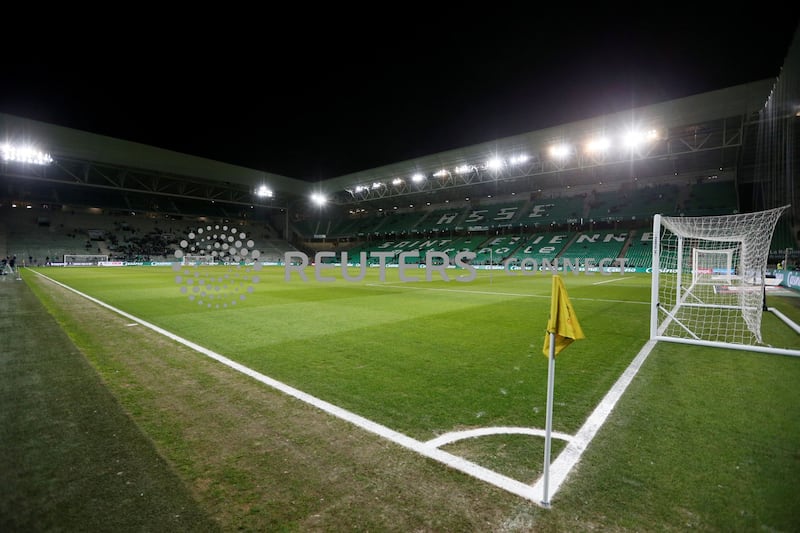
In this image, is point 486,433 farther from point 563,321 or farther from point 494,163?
point 494,163

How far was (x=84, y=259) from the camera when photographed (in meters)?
49.1

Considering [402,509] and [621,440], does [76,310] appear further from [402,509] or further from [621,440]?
[621,440]

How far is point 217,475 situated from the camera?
2609 mm

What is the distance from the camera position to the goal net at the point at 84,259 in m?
47.5

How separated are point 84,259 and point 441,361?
200 ft

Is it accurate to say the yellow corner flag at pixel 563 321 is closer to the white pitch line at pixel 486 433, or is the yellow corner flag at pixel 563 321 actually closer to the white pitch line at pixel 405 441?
the white pitch line at pixel 405 441

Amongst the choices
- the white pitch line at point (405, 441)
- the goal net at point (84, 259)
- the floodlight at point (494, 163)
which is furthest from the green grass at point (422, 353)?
the goal net at point (84, 259)

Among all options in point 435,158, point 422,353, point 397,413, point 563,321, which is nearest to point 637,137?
point 435,158

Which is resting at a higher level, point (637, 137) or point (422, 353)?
point (637, 137)

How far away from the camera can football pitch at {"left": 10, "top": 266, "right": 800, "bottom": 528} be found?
3.31m

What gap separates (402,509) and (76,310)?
12.0m

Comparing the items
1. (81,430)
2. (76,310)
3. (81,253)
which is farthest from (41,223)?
(81,430)

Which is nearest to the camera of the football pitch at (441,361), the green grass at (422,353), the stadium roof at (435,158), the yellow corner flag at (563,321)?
the yellow corner flag at (563,321)

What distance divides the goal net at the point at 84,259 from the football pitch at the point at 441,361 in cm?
4875
